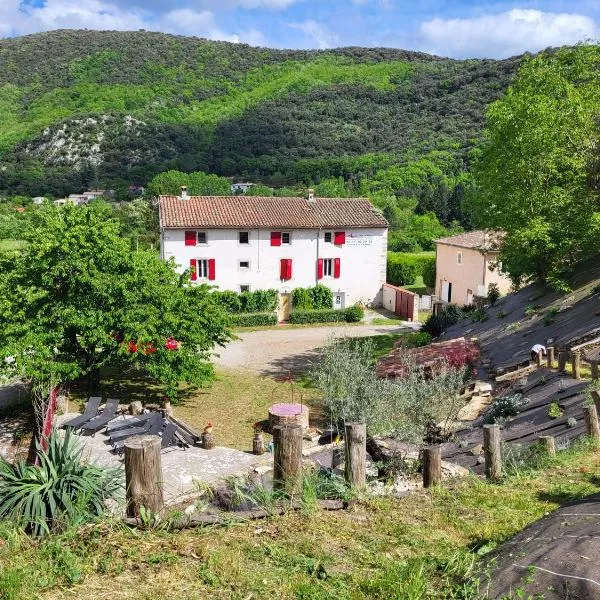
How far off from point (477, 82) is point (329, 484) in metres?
130

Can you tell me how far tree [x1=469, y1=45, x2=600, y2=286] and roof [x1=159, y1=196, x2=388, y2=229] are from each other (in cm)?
1454

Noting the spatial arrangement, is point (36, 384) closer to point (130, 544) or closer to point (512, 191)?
point (130, 544)

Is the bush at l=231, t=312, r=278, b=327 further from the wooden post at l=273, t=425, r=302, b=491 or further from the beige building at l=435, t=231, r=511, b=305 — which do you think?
the wooden post at l=273, t=425, r=302, b=491

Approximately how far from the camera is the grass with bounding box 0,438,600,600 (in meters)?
4.77

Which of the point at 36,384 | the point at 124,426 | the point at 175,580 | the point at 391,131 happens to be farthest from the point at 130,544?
the point at 391,131

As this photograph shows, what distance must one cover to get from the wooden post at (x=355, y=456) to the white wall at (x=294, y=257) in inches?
A: 1114

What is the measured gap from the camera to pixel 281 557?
5.35 m

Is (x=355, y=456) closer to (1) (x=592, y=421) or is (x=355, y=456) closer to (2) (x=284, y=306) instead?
(1) (x=592, y=421)

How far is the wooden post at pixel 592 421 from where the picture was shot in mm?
9672

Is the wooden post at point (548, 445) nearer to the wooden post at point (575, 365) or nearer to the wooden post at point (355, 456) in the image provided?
the wooden post at point (355, 456)

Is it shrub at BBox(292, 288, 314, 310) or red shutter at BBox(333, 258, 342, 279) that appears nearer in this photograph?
shrub at BBox(292, 288, 314, 310)

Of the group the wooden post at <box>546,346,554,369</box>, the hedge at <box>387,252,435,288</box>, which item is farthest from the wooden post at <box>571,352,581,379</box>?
the hedge at <box>387,252,435,288</box>

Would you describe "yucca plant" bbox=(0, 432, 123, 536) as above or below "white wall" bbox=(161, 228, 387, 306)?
above

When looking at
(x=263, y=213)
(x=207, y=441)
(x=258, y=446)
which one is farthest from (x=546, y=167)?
(x=263, y=213)
